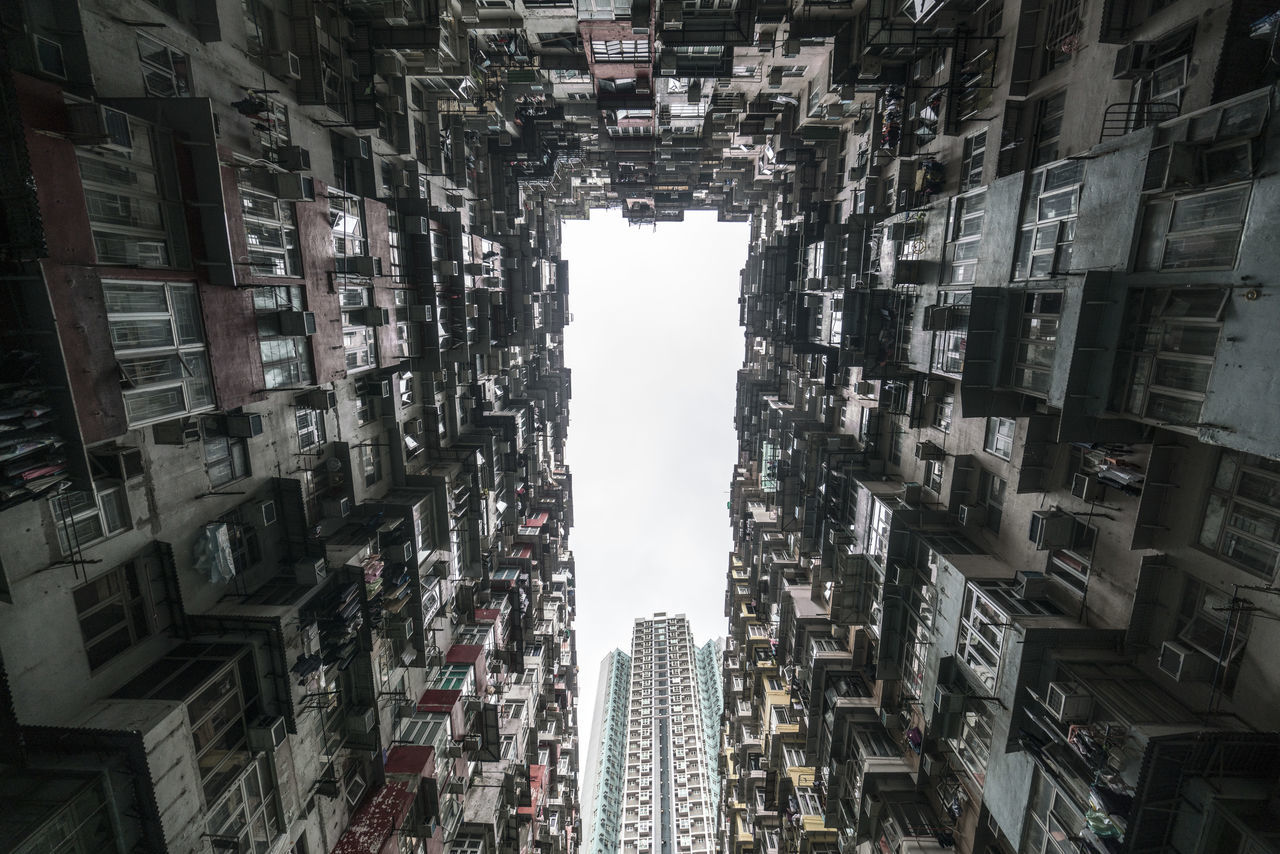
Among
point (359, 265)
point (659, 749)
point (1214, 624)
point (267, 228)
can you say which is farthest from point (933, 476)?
point (659, 749)

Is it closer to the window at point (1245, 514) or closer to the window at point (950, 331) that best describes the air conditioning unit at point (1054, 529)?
the window at point (1245, 514)

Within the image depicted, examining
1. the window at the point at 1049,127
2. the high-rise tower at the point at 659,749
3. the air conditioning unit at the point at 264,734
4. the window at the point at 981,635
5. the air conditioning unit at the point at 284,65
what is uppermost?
the air conditioning unit at the point at 284,65

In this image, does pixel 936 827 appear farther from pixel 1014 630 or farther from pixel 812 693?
pixel 1014 630

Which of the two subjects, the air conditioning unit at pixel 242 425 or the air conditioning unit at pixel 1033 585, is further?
the air conditioning unit at pixel 1033 585

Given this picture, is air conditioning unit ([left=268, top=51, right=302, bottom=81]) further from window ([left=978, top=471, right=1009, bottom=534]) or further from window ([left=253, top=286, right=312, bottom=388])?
window ([left=978, top=471, right=1009, bottom=534])

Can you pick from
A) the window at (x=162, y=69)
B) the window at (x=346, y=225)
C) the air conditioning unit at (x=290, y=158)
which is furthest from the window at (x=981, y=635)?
the window at (x=162, y=69)

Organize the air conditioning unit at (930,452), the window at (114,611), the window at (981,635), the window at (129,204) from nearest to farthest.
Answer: the window at (129,204) → the window at (114,611) → the window at (981,635) → the air conditioning unit at (930,452)
